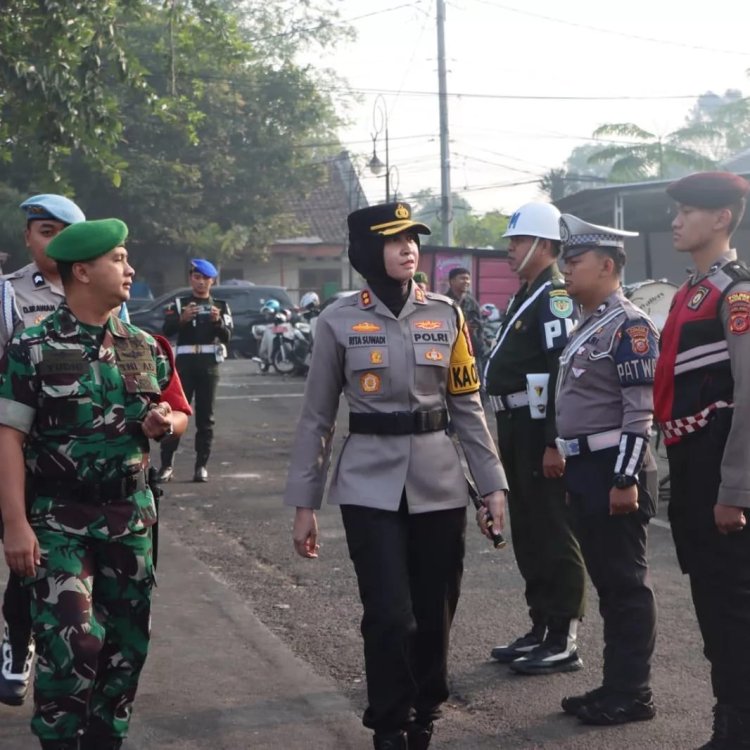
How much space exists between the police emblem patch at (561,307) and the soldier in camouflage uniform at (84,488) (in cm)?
220

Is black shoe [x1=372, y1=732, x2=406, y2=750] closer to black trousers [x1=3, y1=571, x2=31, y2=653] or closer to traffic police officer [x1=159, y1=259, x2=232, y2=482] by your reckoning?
black trousers [x1=3, y1=571, x2=31, y2=653]

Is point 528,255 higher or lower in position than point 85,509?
higher

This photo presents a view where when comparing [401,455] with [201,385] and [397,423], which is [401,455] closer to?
[397,423]

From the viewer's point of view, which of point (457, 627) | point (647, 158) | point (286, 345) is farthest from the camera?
point (647, 158)

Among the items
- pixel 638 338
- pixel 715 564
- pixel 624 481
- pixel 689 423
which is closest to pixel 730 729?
pixel 715 564

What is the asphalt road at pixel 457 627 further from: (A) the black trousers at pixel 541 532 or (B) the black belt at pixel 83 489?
(B) the black belt at pixel 83 489

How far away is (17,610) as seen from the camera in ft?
17.8

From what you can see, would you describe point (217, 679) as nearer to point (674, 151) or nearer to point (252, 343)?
point (252, 343)

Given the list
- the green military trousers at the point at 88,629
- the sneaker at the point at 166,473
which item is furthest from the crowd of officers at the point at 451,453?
the sneaker at the point at 166,473

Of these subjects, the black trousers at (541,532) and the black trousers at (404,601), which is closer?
the black trousers at (404,601)

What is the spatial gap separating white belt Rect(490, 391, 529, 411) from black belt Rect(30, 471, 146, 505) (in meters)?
2.37

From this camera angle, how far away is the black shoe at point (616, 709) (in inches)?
211

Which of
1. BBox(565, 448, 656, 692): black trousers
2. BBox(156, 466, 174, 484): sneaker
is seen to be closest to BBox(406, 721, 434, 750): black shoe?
BBox(565, 448, 656, 692): black trousers

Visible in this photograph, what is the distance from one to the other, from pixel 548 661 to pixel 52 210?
2949mm
